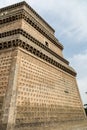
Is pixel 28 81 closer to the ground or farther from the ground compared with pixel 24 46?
closer to the ground

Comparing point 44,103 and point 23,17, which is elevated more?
point 23,17

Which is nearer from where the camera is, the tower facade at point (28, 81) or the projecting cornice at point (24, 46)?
the tower facade at point (28, 81)

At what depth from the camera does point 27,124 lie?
27.0ft

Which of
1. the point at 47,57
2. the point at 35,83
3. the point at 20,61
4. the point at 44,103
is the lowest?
the point at 44,103

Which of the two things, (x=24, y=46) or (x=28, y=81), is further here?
(x=24, y=46)

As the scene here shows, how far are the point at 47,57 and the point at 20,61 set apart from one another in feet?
11.7

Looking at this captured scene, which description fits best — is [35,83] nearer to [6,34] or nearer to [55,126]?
[55,126]

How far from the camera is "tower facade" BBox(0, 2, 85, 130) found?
8086 mm

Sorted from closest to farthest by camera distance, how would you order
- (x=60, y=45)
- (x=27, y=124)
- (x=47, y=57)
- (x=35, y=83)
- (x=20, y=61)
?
(x=27, y=124) < (x=20, y=61) < (x=35, y=83) < (x=47, y=57) < (x=60, y=45)

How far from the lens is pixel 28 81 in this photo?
9.49 meters

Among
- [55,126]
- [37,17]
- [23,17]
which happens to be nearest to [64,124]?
[55,126]

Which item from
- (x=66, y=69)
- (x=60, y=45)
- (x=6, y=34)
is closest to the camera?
(x=6, y=34)

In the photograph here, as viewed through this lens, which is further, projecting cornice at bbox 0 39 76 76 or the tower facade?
projecting cornice at bbox 0 39 76 76

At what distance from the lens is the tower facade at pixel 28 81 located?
8086mm
